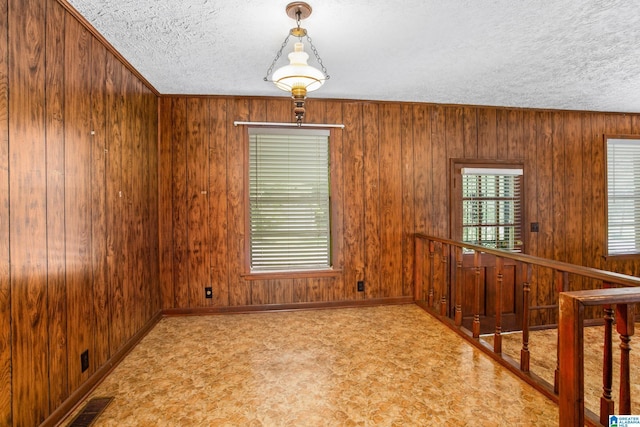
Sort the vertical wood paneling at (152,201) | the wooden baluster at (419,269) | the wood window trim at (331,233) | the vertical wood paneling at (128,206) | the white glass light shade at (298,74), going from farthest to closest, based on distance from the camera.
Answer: the wooden baluster at (419,269), the wood window trim at (331,233), the vertical wood paneling at (152,201), the vertical wood paneling at (128,206), the white glass light shade at (298,74)

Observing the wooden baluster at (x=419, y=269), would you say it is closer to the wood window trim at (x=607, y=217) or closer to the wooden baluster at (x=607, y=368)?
the wooden baluster at (x=607, y=368)

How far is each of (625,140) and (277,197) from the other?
484cm

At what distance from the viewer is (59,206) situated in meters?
1.92

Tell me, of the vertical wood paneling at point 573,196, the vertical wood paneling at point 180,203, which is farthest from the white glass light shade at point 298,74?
the vertical wood paneling at point 573,196

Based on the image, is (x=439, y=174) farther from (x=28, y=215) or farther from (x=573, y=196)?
(x=28, y=215)

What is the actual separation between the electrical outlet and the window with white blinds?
178cm

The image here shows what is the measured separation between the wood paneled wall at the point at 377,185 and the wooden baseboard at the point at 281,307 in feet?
0.17

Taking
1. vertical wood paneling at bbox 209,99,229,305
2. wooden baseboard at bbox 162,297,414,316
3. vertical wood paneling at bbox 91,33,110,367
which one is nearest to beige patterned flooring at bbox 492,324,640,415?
wooden baseboard at bbox 162,297,414,316

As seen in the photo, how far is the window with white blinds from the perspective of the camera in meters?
3.73

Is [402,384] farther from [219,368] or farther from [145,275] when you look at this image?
[145,275]

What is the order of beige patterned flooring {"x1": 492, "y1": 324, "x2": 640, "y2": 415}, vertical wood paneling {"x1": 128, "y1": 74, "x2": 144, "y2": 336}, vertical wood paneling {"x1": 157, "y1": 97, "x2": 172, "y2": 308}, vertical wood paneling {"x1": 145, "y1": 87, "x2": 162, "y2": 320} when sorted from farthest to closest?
vertical wood paneling {"x1": 157, "y1": 97, "x2": 172, "y2": 308} < vertical wood paneling {"x1": 145, "y1": 87, "x2": 162, "y2": 320} < vertical wood paneling {"x1": 128, "y1": 74, "x2": 144, "y2": 336} < beige patterned flooring {"x1": 492, "y1": 324, "x2": 640, "y2": 415}

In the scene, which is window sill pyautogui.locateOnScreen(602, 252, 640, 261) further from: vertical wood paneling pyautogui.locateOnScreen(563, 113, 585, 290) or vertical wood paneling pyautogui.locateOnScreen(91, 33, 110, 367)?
vertical wood paneling pyautogui.locateOnScreen(91, 33, 110, 367)

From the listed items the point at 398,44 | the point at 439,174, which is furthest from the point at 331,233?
the point at 398,44

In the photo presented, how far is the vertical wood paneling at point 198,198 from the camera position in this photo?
3633 millimetres
